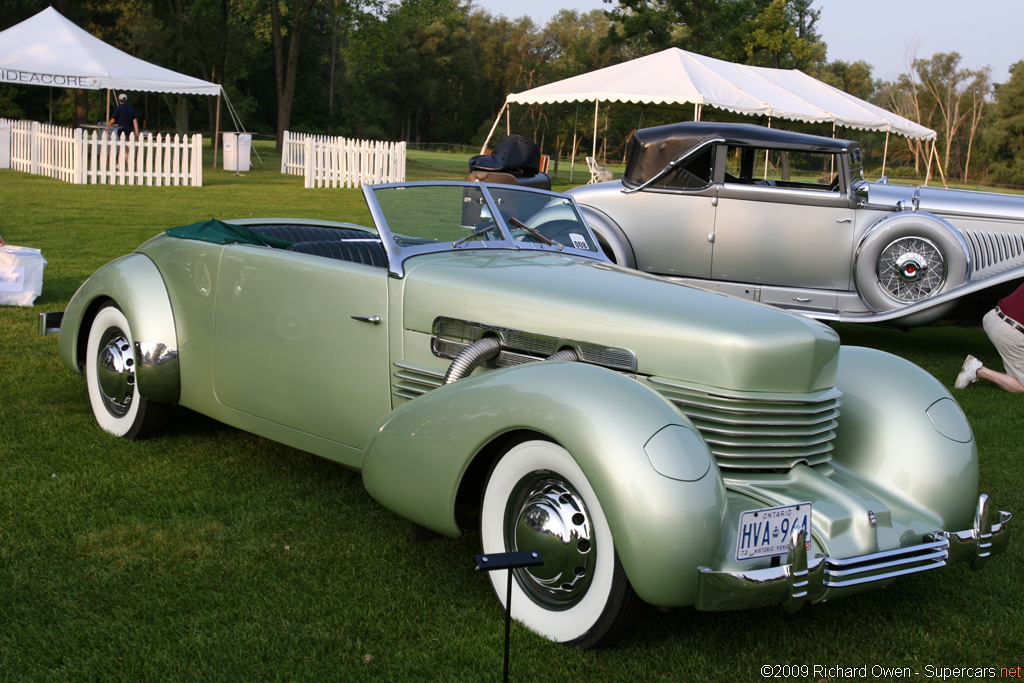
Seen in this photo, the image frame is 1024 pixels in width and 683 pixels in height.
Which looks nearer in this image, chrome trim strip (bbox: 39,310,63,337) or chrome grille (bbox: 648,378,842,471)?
chrome grille (bbox: 648,378,842,471)

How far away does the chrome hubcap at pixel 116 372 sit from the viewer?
482 centimetres

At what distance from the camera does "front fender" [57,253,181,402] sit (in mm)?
4590

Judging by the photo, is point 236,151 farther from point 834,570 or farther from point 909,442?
point 834,570

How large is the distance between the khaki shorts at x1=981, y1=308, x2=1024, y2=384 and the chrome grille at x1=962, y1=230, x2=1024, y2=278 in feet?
5.34

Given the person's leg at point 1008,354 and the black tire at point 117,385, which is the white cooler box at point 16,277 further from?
the person's leg at point 1008,354

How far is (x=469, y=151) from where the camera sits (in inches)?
2302

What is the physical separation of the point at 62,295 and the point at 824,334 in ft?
23.8

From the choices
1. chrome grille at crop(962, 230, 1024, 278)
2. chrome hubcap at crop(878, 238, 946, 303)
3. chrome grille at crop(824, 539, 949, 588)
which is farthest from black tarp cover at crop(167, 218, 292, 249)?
chrome grille at crop(962, 230, 1024, 278)

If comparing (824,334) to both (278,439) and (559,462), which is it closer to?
(559,462)

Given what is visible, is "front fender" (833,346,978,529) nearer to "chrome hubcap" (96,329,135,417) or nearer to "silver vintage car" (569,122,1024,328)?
"chrome hubcap" (96,329,135,417)

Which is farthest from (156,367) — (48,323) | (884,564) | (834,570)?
(884,564)

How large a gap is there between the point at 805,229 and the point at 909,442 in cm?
538

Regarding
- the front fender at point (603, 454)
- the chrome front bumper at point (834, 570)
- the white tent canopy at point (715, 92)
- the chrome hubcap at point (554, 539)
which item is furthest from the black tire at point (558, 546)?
the white tent canopy at point (715, 92)

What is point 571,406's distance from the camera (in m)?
2.85
